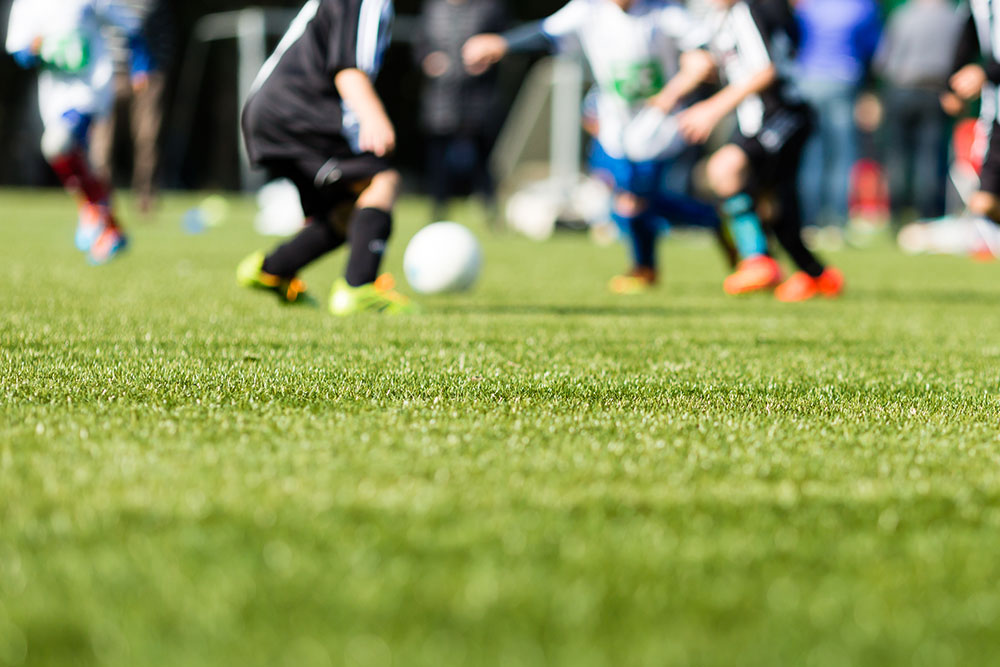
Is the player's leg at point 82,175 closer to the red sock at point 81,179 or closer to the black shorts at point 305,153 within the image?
the red sock at point 81,179

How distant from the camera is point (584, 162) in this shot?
15773 millimetres

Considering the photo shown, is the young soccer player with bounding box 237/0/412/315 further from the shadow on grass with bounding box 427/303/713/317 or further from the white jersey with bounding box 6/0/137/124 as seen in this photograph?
the white jersey with bounding box 6/0/137/124

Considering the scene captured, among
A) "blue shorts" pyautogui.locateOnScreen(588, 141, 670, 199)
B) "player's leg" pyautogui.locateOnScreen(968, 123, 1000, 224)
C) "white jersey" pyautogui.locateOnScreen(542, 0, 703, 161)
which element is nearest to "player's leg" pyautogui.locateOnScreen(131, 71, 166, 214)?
"white jersey" pyautogui.locateOnScreen(542, 0, 703, 161)

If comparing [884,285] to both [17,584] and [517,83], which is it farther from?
[517,83]

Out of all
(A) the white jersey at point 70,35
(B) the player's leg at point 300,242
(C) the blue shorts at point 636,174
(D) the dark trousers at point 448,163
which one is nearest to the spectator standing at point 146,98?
(D) the dark trousers at point 448,163

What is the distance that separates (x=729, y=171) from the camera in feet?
18.6

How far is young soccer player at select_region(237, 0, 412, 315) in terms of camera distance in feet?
13.8

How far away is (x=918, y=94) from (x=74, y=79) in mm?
9705

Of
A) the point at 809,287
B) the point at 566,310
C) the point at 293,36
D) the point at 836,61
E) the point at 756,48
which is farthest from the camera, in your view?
the point at 836,61

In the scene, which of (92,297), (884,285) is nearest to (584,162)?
(884,285)

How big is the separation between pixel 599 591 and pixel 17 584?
0.64 meters

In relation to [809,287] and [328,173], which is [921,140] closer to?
[809,287]

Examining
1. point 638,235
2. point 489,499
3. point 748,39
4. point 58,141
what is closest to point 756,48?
point 748,39

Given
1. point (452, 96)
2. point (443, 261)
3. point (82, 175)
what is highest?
point (443, 261)
